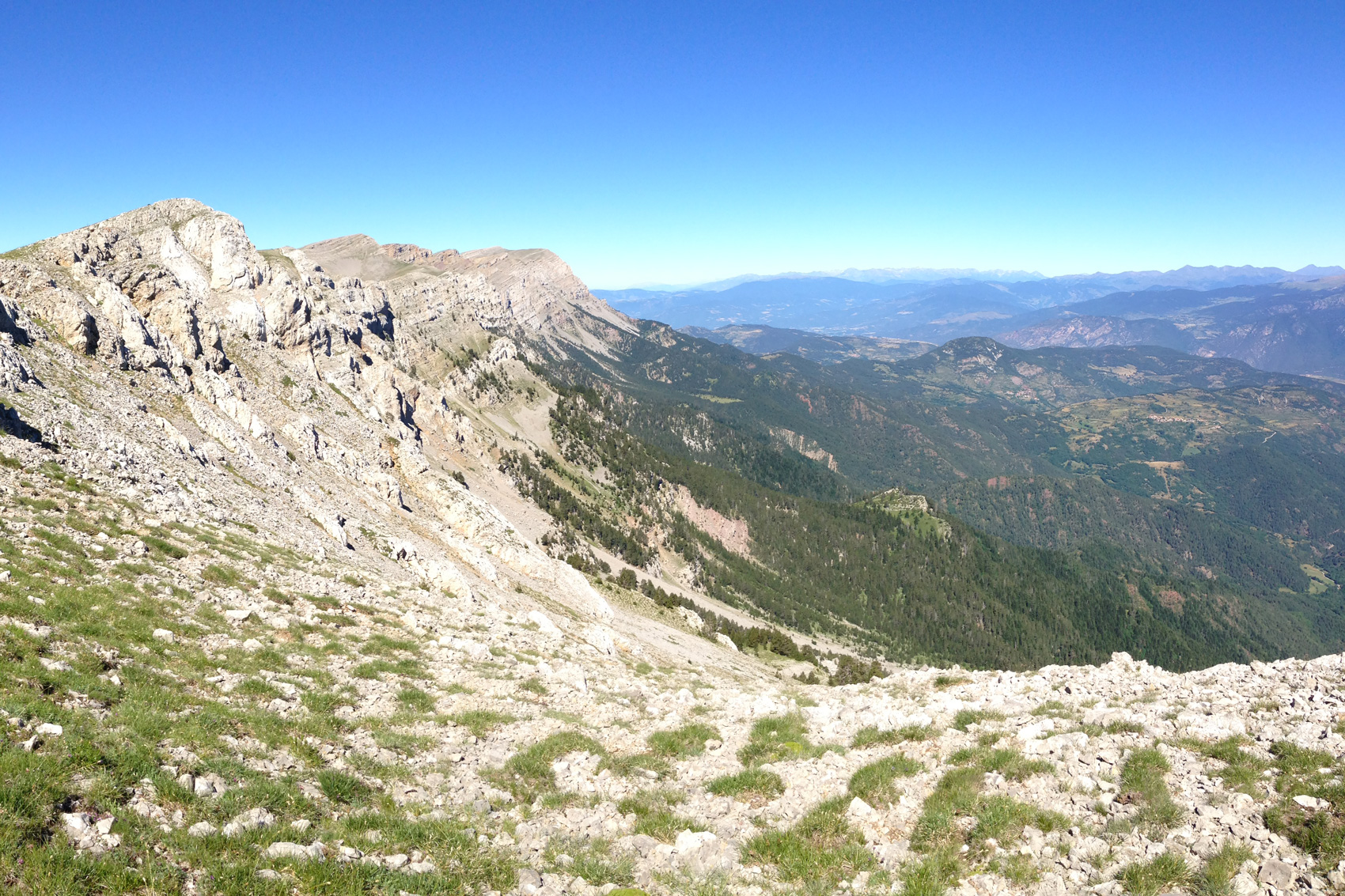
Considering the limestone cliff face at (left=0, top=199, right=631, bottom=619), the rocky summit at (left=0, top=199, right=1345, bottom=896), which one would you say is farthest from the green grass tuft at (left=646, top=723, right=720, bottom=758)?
the limestone cliff face at (left=0, top=199, right=631, bottom=619)

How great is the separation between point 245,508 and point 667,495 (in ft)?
534

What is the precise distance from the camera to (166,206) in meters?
75.1

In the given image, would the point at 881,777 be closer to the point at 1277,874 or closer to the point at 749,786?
the point at 749,786

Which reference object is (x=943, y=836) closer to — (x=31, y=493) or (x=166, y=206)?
(x=31, y=493)

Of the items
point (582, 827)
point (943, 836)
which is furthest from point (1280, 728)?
point (582, 827)

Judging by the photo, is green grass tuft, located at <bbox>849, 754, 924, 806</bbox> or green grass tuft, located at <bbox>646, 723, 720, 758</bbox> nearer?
green grass tuft, located at <bbox>849, 754, 924, 806</bbox>

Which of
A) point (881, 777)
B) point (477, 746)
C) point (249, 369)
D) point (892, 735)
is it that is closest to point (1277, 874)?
point (881, 777)

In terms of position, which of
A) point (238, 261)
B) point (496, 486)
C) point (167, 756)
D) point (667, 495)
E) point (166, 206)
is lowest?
point (667, 495)

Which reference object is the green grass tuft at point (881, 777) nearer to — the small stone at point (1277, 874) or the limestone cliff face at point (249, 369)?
the small stone at point (1277, 874)

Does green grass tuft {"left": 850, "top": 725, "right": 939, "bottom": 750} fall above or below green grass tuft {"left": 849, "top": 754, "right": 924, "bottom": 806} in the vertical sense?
below

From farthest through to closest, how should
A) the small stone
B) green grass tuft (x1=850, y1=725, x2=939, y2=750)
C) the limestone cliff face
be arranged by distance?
the limestone cliff face < green grass tuft (x1=850, y1=725, x2=939, y2=750) < the small stone

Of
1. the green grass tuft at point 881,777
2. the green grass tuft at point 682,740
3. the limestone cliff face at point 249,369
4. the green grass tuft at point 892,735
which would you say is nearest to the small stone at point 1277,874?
the green grass tuft at point 881,777

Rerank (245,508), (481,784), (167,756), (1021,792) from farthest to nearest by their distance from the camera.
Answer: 1. (245,508)
2. (481,784)
3. (1021,792)
4. (167,756)

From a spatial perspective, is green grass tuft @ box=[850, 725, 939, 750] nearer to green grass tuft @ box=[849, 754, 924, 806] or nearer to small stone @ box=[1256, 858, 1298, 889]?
green grass tuft @ box=[849, 754, 924, 806]
